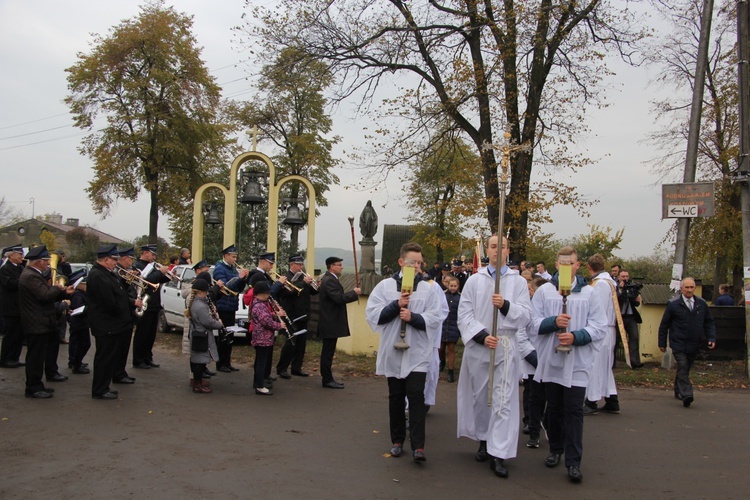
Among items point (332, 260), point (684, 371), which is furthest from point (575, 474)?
point (332, 260)

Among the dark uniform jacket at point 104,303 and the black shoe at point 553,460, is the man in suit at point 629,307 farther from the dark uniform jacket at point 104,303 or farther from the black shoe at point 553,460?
the dark uniform jacket at point 104,303

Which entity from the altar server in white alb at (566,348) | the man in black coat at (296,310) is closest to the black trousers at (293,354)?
the man in black coat at (296,310)

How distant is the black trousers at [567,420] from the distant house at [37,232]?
50.4m

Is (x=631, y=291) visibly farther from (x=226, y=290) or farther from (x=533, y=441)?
(x=226, y=290)

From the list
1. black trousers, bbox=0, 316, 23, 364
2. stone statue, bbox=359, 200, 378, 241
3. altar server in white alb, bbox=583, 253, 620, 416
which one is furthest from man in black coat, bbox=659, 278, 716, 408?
stone statue, bbox=359, 200, 378, 241

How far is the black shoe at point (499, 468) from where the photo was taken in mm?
5676

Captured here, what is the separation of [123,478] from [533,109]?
14390 millimetres

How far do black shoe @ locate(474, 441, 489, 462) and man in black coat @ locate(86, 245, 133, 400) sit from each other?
4.64 metres

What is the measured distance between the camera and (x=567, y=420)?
5.68 m

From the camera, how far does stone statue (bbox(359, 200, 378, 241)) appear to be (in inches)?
943

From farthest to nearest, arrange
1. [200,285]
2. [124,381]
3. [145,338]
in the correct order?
[145,338]
[124,381]
[200,285]

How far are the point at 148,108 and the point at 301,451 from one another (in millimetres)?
25273

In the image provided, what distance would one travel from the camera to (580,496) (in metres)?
5.28

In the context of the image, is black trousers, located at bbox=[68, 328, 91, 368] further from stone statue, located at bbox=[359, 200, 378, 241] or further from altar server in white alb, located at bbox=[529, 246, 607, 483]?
stone statue, located at bbox=[359, 200, 378, 241]
